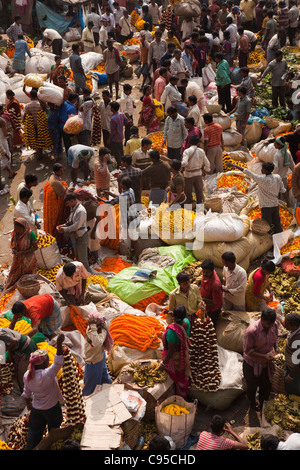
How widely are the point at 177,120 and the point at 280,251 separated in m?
2.63

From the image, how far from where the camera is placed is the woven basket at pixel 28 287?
6652mm

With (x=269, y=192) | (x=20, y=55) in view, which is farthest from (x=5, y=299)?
(x=20, y=55)

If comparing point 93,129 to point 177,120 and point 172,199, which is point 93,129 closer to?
point 177,120

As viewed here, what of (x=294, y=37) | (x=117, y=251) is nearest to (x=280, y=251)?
(x=117, y=251)

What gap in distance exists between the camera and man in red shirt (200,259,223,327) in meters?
6.20

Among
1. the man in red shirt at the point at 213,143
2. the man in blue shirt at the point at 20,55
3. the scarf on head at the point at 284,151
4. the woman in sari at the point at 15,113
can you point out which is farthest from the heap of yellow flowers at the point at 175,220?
the man in blue shirt at the point at 20,55

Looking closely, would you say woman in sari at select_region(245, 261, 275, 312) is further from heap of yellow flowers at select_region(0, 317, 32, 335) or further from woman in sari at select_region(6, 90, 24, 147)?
woman in sari at select_region(6, 90, 24, 147)

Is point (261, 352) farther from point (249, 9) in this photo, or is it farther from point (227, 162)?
point (249, 9)

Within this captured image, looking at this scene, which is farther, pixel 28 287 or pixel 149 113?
pixel 149 113

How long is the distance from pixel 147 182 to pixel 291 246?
233 centimetres

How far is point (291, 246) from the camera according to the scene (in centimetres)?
781

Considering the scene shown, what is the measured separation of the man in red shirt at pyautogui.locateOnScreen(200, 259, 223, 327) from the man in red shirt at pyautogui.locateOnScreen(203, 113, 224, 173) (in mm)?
3385

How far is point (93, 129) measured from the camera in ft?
35.3

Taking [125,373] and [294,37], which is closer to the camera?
[125,373]
